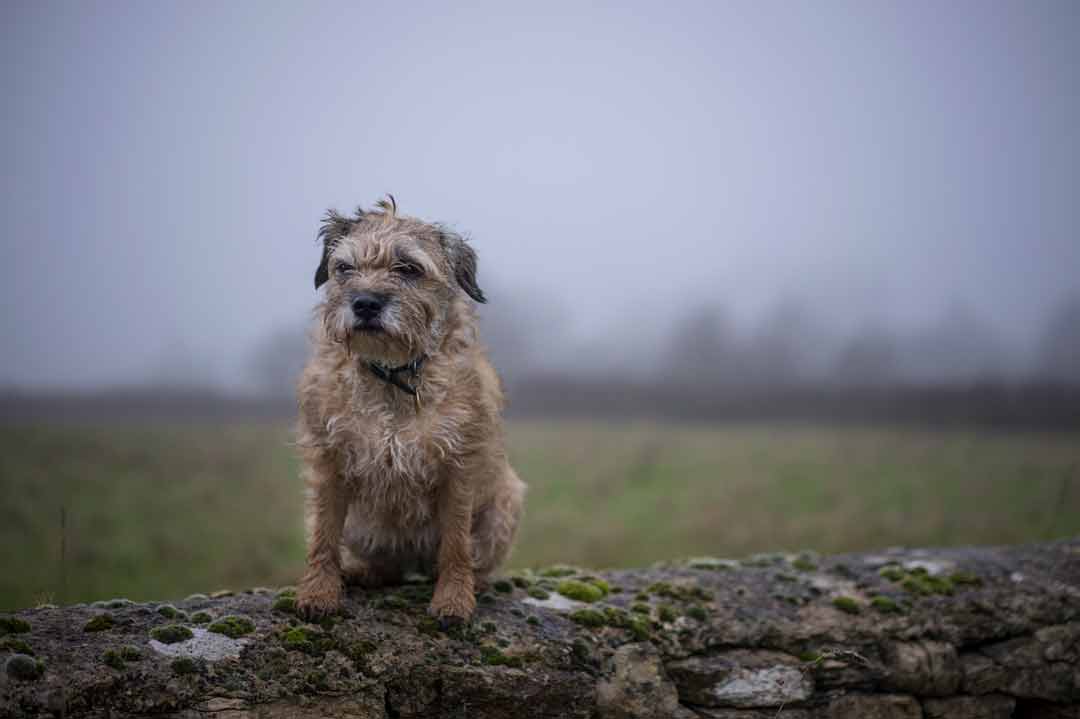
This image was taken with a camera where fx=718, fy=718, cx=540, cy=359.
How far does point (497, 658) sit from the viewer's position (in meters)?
4.17

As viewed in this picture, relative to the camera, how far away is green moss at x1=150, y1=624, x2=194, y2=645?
12.2 ft

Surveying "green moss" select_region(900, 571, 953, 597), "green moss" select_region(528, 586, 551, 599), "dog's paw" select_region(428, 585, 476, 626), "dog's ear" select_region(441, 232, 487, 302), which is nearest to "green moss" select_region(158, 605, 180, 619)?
"dog's paw" select_region(428, 585, 476, 626)

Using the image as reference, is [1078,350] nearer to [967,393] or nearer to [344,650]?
[967,393]

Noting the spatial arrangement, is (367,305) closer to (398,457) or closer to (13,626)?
(398,457)

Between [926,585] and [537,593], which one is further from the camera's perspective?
[926,585]

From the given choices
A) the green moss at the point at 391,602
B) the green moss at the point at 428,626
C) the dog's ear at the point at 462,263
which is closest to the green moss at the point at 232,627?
the green moss at the point at 391,602

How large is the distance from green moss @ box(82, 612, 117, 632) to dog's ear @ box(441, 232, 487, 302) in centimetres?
277

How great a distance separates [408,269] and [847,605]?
389 cm

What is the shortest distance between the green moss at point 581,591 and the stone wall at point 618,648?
0.06 ft

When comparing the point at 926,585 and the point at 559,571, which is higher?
the point at 926,585

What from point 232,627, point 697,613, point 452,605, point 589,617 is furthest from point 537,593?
point 232,627

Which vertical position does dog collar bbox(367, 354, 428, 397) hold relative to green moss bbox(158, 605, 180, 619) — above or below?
above

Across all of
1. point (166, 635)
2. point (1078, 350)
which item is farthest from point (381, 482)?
point (1078, 350)

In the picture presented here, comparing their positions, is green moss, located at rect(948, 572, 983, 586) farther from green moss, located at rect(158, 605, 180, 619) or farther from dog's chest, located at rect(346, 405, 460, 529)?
green moss, located at rect(158, 605, 180, 619)
